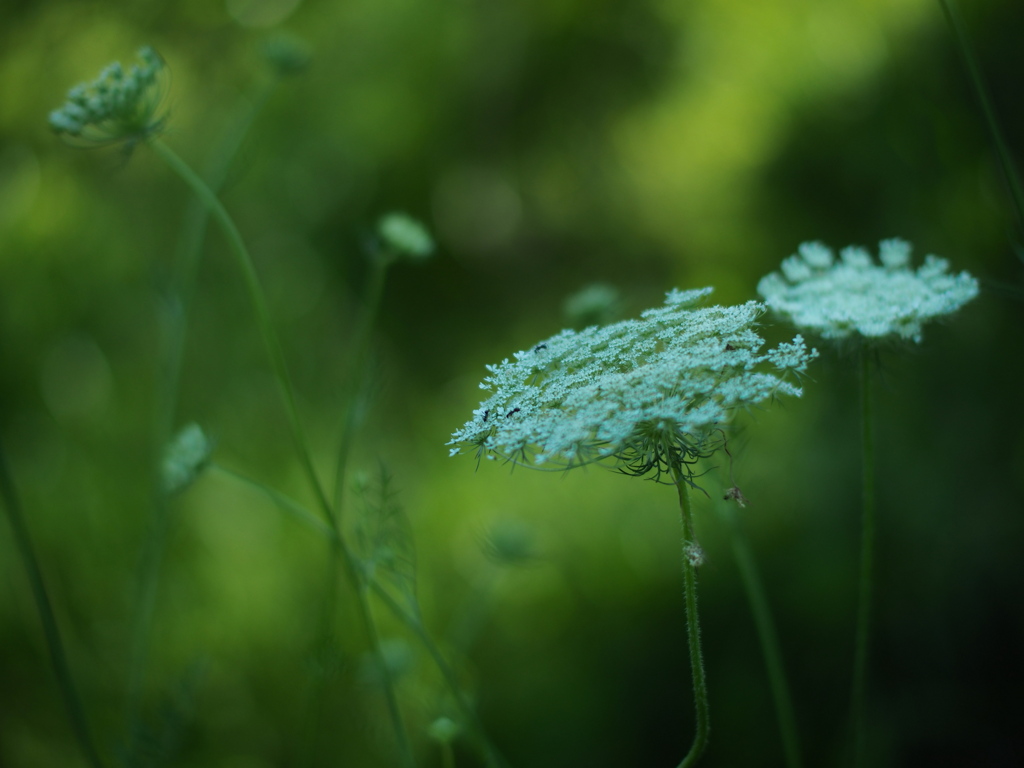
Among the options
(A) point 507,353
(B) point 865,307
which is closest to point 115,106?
(B) point 865,307

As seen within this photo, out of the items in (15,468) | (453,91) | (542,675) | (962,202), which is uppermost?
(453,91)

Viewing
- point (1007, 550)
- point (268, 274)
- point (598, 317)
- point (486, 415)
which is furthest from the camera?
point (268, 274)

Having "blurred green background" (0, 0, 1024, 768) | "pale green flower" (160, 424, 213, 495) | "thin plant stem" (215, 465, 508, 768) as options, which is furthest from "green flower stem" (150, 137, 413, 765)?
"blurred green background" (0, 0, 1024, 768)

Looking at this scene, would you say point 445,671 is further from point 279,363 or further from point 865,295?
point 865,295

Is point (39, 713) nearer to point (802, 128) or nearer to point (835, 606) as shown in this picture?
point (835, 606)

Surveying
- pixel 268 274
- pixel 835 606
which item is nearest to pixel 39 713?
pixel 268 274

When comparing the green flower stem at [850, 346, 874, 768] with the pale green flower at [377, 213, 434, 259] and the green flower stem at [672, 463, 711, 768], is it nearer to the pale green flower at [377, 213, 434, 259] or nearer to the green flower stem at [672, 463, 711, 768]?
the green flower stem at [672, 463, 711, 768]
